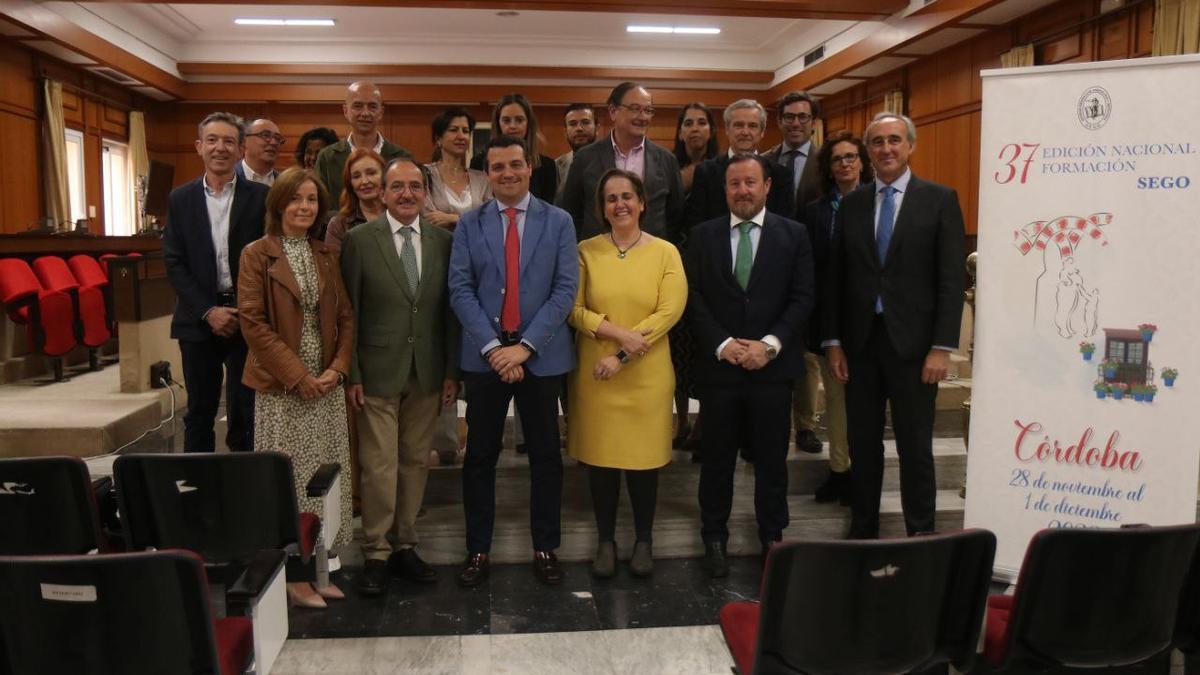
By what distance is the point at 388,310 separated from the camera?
2871 millimetres

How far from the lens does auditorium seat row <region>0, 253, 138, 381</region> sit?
207 inches

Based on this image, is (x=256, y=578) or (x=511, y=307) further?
(x=511, y=307)

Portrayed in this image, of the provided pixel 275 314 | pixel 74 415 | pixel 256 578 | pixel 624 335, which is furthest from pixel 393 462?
Answer: pixel 74 415

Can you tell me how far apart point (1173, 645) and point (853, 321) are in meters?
1.43

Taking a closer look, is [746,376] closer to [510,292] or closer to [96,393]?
[510,292]

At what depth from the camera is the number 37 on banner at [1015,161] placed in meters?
2.67

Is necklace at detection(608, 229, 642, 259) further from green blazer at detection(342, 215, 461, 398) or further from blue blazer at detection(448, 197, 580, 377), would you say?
green blazer at detection(342, 215, 461, 398)

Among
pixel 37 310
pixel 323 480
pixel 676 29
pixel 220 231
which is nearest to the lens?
pixel 323 480

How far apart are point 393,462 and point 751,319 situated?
4.25ft

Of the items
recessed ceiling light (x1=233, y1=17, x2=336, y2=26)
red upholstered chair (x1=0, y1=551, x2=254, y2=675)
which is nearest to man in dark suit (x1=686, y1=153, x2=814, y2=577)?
red upholstered chair (x1=0, y1=551, x2=254, y2=675)

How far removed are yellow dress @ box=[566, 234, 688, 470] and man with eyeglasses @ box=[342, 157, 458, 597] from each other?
18.2 inches

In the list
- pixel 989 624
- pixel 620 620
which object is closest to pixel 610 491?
pixel 620 620

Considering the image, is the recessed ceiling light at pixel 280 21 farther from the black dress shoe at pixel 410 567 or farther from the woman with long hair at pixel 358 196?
the black dress shoe at pixel 410 567

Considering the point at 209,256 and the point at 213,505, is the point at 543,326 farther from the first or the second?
the point at 209,256
